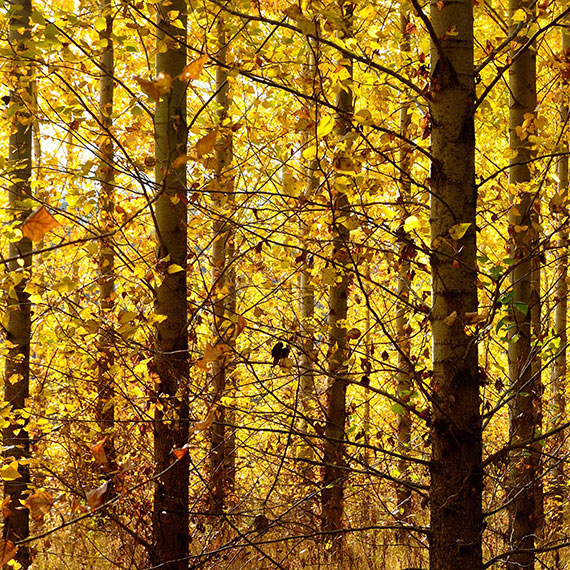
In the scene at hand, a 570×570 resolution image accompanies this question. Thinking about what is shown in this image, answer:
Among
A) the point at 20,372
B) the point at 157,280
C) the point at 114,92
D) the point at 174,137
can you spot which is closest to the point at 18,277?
the point at 157,280

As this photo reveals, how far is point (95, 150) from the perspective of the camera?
308 centimetres

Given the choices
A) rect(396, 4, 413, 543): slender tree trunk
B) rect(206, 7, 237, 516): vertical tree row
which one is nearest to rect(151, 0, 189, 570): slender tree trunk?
rect(206, 7, 237, 516): vertical tree row

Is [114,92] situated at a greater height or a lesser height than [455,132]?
greater

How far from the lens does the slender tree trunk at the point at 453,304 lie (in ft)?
6.84

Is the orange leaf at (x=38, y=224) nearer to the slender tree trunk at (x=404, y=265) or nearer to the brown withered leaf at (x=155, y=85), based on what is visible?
the brown withered leaf at (x=155, y=85)

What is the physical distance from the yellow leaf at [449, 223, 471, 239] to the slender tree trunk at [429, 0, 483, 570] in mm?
80

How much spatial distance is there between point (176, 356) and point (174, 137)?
113cm

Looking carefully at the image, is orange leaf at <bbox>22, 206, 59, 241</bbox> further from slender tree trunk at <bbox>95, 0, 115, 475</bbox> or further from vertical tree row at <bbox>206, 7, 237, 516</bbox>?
slender tree trunk at <bbox>95, 0, 115, 475</bbox>

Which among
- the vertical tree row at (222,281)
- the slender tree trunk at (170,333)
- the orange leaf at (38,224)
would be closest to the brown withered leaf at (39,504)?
the vertical tree row at (222,281)

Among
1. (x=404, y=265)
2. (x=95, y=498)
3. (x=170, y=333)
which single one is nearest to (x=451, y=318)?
(x=95, y=498)

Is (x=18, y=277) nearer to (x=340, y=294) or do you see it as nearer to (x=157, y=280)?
(x=157, y=280)

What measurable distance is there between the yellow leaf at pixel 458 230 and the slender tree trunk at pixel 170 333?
61.0 inches

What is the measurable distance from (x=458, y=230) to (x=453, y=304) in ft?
0.98

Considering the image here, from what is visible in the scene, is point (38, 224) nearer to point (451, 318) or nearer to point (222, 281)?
point (451, 318)
